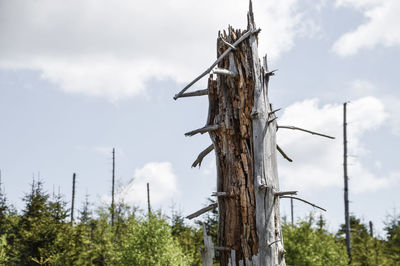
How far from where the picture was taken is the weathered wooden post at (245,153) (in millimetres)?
4699

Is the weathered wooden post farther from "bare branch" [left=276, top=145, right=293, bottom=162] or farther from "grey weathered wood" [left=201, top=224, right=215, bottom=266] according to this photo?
"bare branch" [left=276, top=145, right=293, bottom=162]

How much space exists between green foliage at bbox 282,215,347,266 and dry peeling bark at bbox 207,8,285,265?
11.4m

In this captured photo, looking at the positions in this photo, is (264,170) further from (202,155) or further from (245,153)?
(202,155)

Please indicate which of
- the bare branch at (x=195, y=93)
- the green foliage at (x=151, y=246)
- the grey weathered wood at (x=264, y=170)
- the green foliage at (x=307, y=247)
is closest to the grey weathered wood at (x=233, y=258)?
the grey weathered wood at (x=264, y=170)

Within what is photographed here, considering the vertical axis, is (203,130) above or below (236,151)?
above

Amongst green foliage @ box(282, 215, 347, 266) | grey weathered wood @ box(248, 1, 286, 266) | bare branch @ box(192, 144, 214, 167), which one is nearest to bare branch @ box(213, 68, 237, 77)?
grey weathered wood @ box(248, 1, 286, 266)

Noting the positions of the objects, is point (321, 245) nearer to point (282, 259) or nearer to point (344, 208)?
point (344, 208)

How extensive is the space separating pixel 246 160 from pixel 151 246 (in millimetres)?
8970

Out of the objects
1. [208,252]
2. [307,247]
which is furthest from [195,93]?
[307,247]

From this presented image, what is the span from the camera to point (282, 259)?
15.6 feet

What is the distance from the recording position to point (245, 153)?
4848 mm

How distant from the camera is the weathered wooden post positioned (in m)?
4.70

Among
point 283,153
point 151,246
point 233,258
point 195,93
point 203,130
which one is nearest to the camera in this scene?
point 233,258

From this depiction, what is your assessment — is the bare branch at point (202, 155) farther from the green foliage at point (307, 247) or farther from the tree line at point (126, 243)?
the green foliage at point (307, 247)
